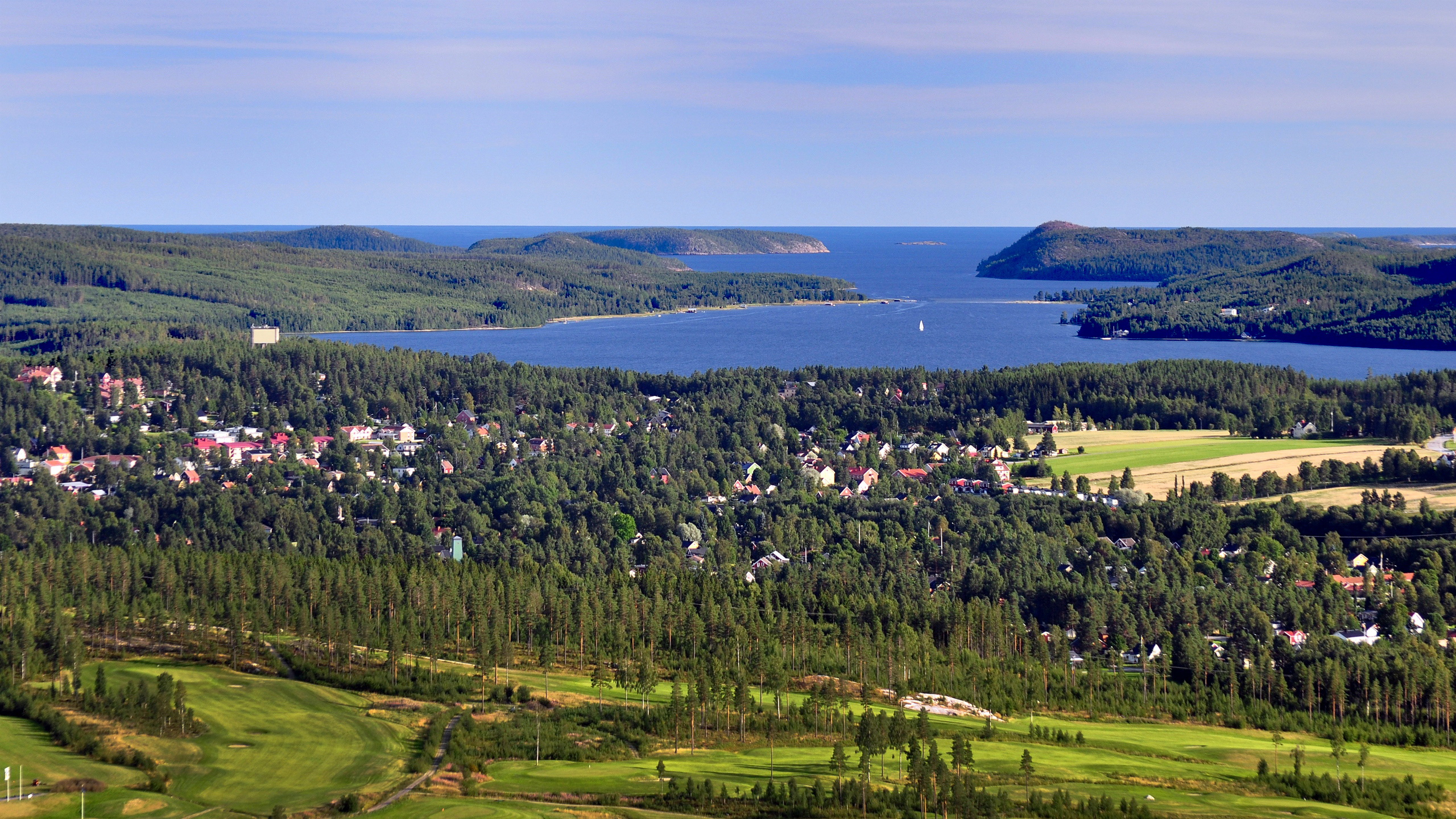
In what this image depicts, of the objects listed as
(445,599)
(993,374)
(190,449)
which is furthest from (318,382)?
(445,599)

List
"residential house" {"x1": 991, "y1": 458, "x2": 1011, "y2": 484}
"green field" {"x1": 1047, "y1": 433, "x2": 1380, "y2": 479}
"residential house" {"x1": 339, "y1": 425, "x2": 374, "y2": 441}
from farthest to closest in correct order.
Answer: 1. "residential house" {"x1": 339, "y1": 425, "x2": 374, "y2": 441}
2. "green field" {"x1": 1047, "y1": 433, "x2": 1380, "y2": 479}
3. "residential house" {"x1": 991, "y1": 458, "x2": 1011, "y2": 484}

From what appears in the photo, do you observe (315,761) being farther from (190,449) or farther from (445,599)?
→ (190,449)

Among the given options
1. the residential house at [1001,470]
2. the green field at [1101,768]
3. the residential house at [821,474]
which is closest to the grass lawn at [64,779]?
the green field at [1101,768]

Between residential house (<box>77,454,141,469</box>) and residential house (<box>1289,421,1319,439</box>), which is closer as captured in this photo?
residential house (<box>77,454,141,469</box>)

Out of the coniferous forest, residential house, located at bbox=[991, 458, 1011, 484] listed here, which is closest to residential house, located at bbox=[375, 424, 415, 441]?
the coniferous forest

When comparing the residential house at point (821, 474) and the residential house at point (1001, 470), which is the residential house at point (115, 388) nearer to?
the residential house at point (821, 474)

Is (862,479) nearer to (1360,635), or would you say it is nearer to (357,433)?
(357,433)

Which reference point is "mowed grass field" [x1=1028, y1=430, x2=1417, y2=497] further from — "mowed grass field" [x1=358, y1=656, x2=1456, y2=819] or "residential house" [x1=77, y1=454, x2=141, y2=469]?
"residential house" [x1=77, y1=454, x2=141, y2=469]
